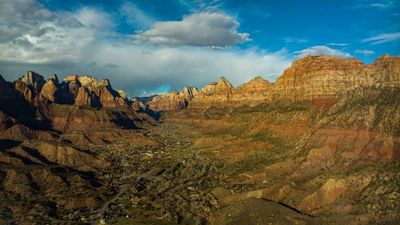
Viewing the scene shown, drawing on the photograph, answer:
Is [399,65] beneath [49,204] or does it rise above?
above

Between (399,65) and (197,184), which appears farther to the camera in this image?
(197,184)

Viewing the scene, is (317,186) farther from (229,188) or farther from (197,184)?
(197,184)

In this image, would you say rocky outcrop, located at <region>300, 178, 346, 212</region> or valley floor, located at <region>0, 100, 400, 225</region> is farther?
rocky outcrop, located at <region>300, 178, 346, 212</region>

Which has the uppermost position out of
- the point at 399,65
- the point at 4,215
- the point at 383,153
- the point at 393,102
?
the point at 399,65

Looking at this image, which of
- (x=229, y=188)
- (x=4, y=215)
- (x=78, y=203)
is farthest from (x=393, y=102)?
(x=4, y=215)

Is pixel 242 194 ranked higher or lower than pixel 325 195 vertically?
lower

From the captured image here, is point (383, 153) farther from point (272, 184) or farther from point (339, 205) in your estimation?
point (272, 184)

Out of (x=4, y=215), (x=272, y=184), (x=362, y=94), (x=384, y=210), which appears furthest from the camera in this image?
(x=362, y=94)

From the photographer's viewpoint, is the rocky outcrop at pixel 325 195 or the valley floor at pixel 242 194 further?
the rocky outcrop at pixel 325 195

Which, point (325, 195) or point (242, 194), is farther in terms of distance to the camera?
point (242, 194)

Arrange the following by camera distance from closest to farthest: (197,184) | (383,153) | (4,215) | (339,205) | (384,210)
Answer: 1. (384,210)
2. (339,205)
3. (383,153)
4. (4,215)
5. (197,184)
